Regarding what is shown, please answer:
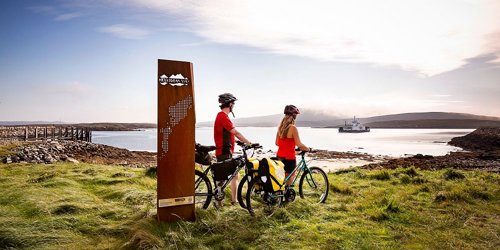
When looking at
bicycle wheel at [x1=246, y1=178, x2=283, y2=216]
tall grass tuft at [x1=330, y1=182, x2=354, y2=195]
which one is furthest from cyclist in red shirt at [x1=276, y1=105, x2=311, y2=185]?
tall grass tuft at [x1=330, y1=182, x2=354, y2=195]

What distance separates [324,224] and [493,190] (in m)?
6.05

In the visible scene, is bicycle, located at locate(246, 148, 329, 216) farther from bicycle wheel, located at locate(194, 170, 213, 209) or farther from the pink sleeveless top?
bicycle wheel, located at locate(194, 170, 213, 209)

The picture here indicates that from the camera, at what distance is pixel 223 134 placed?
20.1 ft

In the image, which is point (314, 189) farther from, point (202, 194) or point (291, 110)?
point (202, 194)

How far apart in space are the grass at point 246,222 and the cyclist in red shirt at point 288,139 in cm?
82

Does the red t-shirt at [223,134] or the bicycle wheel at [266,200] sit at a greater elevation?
the red t-shirt at [223,134]

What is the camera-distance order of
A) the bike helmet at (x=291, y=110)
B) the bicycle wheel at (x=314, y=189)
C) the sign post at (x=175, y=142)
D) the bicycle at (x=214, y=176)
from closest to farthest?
1. the sign post at (x=175, y=142)
2. the bicycle at (x=214, y=176)
3. the bike helmet at (x=291, y=110)
4. the bicycle wheel at (x=314, y=189)

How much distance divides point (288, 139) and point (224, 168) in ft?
5.27

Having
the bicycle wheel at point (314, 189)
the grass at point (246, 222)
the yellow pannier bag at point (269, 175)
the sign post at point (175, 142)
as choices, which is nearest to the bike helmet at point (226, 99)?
the sign post at point (175, 142)

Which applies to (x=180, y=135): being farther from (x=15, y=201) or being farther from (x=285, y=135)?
(x=15, y=201)

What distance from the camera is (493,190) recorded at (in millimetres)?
8734

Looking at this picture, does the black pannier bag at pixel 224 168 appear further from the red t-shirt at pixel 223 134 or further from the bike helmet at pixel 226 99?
the bike helmet at pixel 226 99

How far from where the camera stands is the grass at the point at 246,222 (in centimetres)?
474

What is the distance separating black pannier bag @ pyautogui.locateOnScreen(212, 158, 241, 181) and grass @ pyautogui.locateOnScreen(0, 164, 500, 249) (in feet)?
2.03
